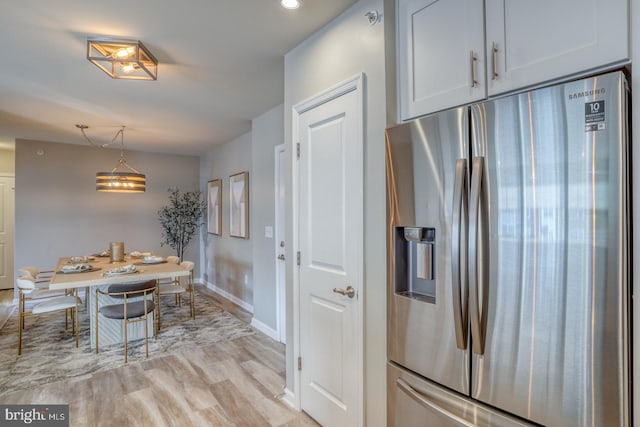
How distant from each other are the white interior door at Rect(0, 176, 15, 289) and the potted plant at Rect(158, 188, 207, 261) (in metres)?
2.90

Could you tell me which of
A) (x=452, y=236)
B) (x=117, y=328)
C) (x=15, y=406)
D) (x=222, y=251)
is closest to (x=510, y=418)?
(x=452, y=236)

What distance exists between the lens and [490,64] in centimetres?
130

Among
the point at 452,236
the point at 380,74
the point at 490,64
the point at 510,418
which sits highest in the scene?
the point at 380,74

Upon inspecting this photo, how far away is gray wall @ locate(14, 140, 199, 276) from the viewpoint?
511 cm

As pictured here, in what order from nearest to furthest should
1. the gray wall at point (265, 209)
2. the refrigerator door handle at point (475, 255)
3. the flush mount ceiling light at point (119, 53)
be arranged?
1. the refrigerator door handle at point (475, 255)
2. the flush mount ceiling light at point (119, 53)
3. the gray wall at point (265, 209)

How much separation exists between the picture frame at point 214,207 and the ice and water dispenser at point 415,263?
14.9 ft

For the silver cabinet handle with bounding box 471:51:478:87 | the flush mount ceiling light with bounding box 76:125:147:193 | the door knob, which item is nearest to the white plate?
the flush mount ceiling light with bounding box 76:125:147:193

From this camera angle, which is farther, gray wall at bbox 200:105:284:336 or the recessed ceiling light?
gray wall at bbox 200:105:284:336

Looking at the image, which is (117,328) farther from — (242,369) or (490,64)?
(490,64)

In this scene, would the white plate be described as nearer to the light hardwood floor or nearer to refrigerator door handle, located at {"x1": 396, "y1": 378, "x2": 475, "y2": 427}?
the light hardwood floor

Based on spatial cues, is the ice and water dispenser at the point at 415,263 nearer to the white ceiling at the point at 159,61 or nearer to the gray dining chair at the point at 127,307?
the white ceiling at the point at 159,61

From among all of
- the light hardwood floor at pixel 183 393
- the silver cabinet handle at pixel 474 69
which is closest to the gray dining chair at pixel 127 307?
the light hardwood floor at pixel 183 393

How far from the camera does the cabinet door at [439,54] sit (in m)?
1.35

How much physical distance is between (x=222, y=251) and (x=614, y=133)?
5.39 m
